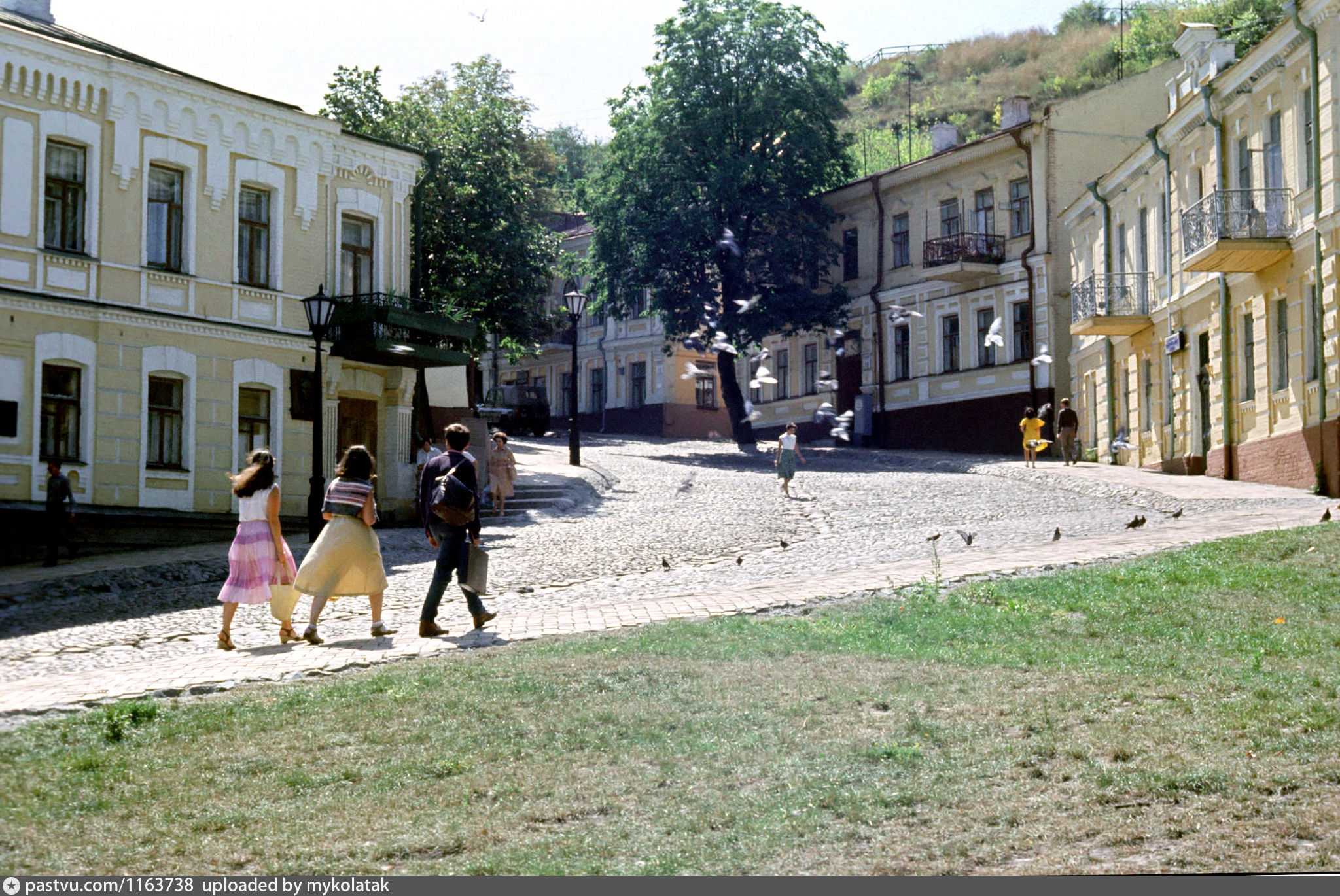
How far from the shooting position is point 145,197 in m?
23.0

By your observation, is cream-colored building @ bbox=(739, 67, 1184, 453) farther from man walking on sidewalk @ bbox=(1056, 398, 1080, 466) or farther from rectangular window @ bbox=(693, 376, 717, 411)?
rectangular window @ bbox=(693, 376, 717, 411)

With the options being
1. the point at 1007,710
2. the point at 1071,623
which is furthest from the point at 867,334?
the point at 1007,710

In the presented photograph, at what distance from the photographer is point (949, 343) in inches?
1700

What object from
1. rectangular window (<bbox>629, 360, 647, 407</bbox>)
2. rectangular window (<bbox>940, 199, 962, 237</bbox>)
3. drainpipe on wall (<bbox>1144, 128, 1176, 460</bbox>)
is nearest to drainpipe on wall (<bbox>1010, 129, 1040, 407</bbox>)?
rectangular window (<bbox>940, 199, 962, 237</bbox>)

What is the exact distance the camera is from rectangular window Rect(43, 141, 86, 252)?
2164cm

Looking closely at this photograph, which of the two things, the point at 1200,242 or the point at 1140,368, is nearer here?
the point at 1200,242

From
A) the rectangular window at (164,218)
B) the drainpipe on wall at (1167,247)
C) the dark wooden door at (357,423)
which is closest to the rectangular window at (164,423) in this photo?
the rectangular window at (164,218)

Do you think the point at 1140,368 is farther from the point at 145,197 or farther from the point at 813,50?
the point at 145,197

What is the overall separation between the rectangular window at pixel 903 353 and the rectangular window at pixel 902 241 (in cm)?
223

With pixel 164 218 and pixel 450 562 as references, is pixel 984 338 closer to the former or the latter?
pixel 164 218

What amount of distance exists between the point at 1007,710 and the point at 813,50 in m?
39.8

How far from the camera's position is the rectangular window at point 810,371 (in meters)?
48.6

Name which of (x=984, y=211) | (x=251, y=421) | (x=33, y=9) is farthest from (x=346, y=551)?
(x=984, y=211)

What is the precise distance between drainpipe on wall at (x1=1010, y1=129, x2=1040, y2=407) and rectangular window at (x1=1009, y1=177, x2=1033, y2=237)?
6 centimetres
